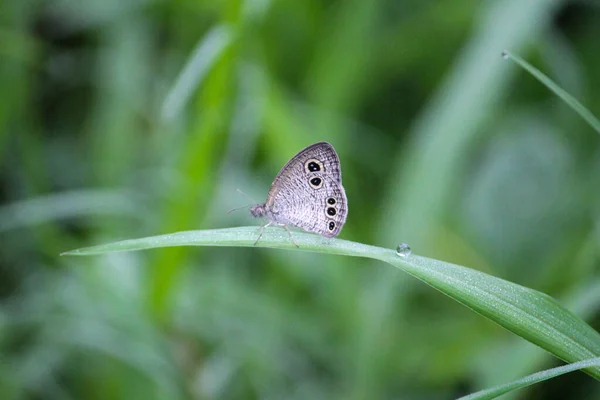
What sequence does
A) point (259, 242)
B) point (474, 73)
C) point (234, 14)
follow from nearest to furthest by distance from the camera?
point (259, 242) → point (234, 14) → point (474, 73)

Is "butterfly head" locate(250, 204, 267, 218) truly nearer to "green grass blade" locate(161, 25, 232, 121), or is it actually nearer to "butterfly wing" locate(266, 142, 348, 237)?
"butterfly wing" locate(266, 142, 348, 237)

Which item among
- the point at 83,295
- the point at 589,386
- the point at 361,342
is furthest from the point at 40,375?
the point at 589,386

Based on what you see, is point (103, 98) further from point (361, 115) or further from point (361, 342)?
point (361, 342)

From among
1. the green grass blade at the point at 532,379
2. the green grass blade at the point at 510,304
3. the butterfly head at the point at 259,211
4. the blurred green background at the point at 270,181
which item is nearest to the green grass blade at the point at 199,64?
the blurred green background at the point at 270,181

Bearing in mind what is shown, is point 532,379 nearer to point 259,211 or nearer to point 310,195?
point 310,195

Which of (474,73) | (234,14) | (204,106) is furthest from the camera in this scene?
(474,73)

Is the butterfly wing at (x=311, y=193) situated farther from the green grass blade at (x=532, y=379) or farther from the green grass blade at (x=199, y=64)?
the green grass blade at (x=532, y=379)

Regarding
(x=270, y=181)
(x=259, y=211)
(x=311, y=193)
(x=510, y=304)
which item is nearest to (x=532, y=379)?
(x=510, y=304)
